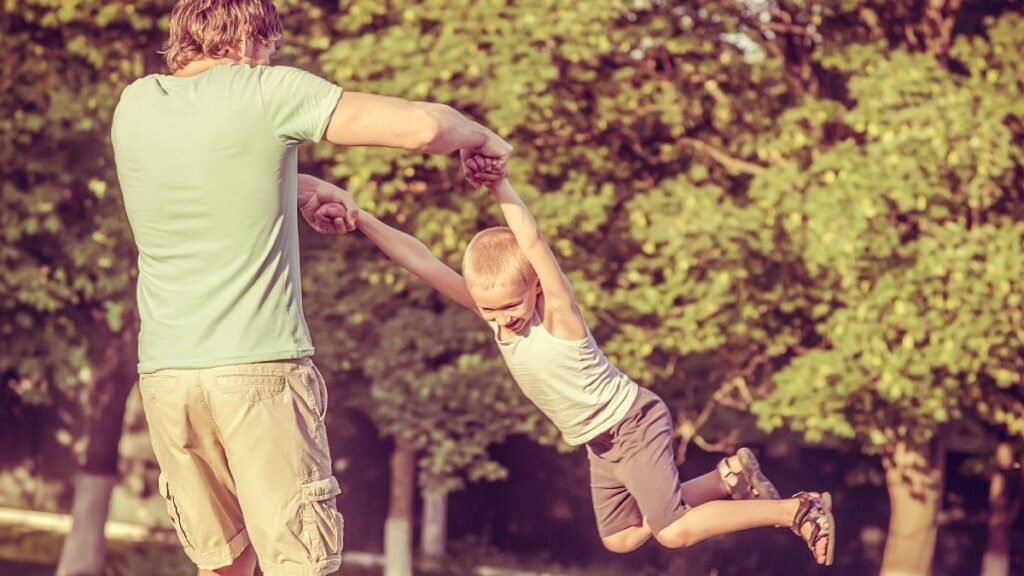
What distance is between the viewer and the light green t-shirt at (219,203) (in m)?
3.73

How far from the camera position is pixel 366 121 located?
3678 mm

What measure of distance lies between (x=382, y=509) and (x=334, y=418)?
1865 mm

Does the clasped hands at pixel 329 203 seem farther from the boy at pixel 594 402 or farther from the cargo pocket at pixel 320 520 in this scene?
the cargo pocket at pixel 320 520

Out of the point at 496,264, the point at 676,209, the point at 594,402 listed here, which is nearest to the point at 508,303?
the point at 496,264

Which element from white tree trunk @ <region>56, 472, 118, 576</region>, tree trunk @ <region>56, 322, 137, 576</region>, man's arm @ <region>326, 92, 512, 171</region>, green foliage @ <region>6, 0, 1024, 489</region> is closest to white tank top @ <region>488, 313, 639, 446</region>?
man's arm @ <region>326, 92, 512, 171</region>

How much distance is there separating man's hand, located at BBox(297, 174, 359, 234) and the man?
2.66 feet

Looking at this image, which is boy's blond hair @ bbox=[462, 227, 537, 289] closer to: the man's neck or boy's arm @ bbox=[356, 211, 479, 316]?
boy's arm @ bbox=[356, 211, 479, 316]

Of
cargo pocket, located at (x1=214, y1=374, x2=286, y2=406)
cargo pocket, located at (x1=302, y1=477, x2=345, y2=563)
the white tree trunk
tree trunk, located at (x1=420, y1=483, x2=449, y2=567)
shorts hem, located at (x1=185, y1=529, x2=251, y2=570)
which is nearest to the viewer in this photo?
cargo pocket, located at (x1=214, y1=374, x2=286, y2=406)

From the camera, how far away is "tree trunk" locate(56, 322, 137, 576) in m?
16.1

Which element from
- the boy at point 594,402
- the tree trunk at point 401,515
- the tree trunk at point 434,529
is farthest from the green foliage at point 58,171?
the boy at point 594,402

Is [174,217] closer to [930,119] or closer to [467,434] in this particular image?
[930,119]

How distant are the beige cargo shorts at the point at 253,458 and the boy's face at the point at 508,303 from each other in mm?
1301

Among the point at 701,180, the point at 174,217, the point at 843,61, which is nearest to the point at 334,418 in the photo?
the point at 701,180

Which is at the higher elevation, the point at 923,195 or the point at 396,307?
the point at 923,195
